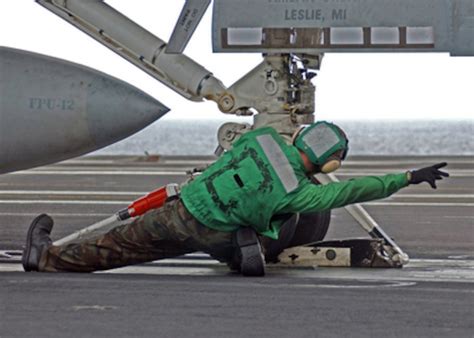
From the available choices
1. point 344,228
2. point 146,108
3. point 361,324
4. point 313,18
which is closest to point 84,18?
point 146,108

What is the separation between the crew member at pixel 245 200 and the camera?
11289mm

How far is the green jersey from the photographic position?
11.2m

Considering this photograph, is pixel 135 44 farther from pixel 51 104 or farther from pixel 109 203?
pixel 109 203

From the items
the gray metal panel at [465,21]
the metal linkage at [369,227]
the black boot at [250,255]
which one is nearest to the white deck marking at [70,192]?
the metal linkage at [369,227]

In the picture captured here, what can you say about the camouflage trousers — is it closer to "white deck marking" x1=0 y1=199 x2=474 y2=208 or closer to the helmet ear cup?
the helmet ear cup

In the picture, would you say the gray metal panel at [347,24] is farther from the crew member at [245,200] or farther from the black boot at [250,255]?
the black boot at [250,255]

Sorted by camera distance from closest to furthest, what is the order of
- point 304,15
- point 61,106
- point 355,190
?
point 355,190
point 304,15
point 61,106

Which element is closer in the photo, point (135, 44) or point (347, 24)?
point (347, 24)

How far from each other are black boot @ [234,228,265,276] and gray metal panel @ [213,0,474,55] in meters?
1.97

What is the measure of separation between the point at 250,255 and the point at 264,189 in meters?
0.53

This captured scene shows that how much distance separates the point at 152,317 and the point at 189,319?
226mm

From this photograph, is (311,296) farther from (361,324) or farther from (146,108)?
(146,108)

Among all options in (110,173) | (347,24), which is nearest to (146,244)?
(347,24)

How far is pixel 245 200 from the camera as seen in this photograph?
11.3 meters
